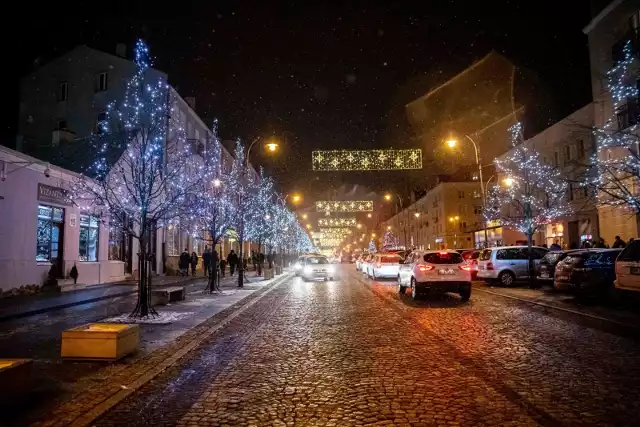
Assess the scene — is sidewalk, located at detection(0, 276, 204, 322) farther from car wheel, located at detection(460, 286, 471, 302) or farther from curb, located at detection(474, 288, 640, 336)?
curb, located at detection(474, 288, 640, 336)

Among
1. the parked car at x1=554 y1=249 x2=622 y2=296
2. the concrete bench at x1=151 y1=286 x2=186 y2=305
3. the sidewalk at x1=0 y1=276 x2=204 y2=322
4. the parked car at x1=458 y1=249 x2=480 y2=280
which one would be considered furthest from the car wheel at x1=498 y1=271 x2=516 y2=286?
the sidewalk at x1=0 y1=276 x2=204 y2=322

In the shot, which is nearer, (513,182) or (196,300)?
(196,300)

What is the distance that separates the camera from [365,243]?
160 metres

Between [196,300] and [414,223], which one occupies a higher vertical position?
[414,223]

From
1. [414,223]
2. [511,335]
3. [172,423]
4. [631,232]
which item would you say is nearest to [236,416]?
[172,423]

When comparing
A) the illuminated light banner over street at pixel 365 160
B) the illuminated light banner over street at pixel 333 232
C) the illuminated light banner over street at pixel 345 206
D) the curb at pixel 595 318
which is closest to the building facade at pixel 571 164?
the illuminated light banner over street at pixel 365 160

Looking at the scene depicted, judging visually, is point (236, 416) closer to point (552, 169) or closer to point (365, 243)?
point (552, 169)

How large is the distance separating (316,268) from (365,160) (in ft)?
23.4

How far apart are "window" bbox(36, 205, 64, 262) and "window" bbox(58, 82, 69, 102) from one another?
15540 millimetres

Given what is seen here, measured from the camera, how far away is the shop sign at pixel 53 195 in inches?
856

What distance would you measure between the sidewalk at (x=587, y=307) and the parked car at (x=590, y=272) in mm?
521

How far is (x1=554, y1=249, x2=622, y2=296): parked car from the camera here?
15.5m

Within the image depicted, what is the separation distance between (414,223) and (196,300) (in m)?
79.9

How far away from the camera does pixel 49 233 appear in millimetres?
22797
